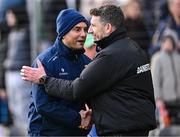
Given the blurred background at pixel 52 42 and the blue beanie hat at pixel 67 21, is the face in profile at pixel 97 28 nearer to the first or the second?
the blue beanie hat at pixel 67 21

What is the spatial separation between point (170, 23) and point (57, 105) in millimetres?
5721

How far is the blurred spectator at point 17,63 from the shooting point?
12641mm

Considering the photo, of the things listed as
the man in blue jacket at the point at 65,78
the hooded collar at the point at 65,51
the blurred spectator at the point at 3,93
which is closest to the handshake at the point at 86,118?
the man in blue jacket at the point at 65,78

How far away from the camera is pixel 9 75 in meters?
13.0

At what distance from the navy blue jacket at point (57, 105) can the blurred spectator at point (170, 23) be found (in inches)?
196

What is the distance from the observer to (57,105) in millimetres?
7016

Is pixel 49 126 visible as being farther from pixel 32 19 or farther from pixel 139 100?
pixel 32 19

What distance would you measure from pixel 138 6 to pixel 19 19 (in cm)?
210

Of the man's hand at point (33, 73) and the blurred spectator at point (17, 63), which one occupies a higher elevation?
the man's hand at point (33, 73)

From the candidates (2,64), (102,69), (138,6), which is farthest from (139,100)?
(2,64)

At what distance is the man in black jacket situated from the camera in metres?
6.63

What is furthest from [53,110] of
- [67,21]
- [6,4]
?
[6,4]

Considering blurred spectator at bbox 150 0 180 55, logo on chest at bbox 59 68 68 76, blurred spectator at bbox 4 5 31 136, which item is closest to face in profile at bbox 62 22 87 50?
logo on chest at bbox 59 68 68 76

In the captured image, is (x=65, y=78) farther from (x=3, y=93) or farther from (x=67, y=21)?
(x=3, y=93)
